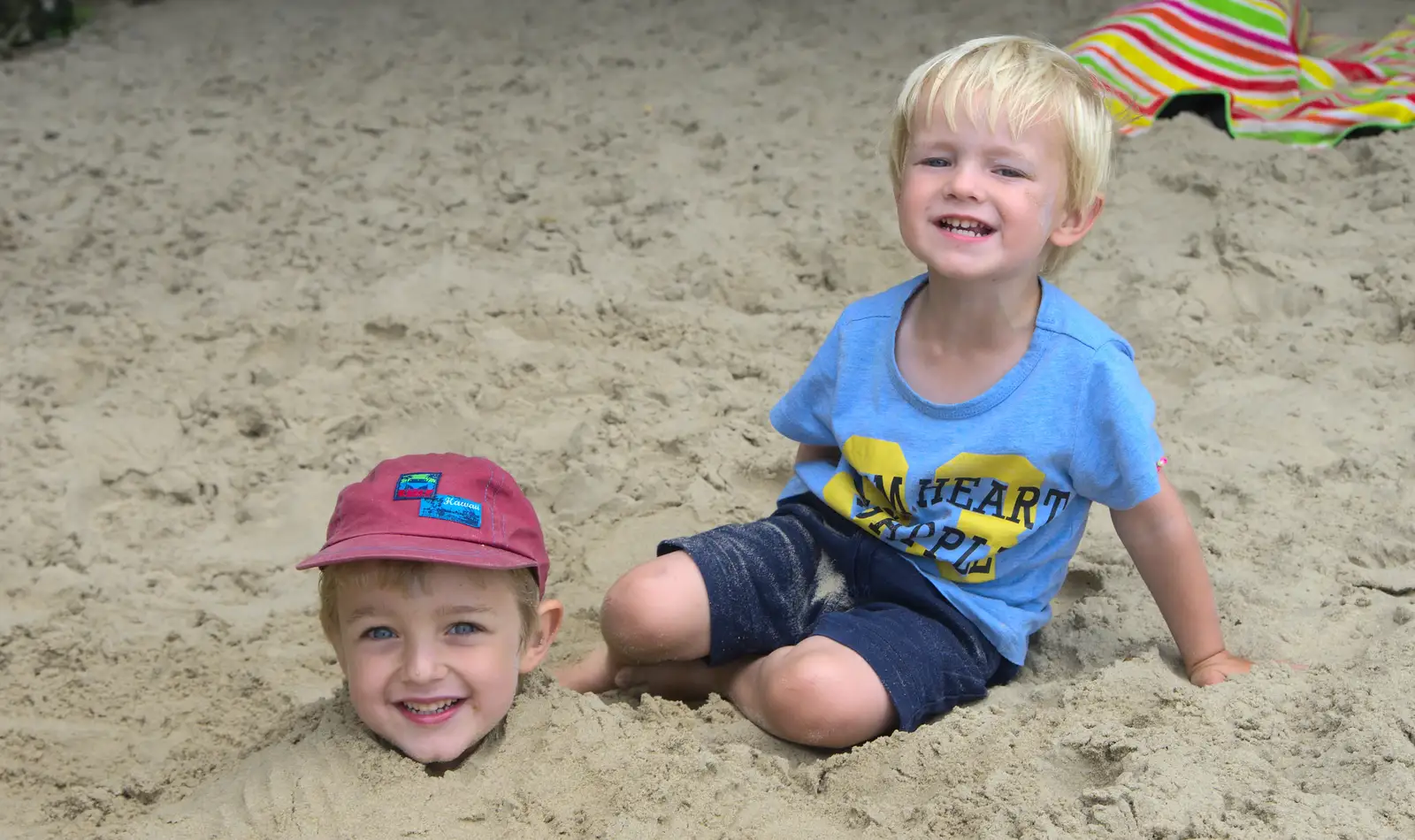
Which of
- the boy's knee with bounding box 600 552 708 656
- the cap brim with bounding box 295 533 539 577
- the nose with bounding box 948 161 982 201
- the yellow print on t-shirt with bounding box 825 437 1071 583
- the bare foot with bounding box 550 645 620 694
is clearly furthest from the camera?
the bare foot with bounding box 550 645 620 694

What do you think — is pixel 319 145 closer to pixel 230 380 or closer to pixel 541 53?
pixel 541 53

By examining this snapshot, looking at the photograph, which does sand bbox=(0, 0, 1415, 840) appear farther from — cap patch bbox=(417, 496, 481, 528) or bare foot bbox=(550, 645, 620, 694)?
cap patch bbox=(417, 496, 481, 528)

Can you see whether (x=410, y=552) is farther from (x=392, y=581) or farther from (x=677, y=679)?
(x=677, y=679)

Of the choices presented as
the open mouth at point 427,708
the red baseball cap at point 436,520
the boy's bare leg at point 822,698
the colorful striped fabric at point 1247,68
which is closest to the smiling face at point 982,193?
the boy's bare leg at point 822,698

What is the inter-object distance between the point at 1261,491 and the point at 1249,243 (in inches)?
42.2

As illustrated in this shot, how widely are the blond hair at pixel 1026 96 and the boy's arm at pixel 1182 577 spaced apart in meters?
0.45

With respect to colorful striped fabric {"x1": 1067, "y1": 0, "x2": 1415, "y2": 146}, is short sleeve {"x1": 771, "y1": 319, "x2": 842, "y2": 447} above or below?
below

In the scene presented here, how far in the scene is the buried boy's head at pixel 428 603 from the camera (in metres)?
1.86

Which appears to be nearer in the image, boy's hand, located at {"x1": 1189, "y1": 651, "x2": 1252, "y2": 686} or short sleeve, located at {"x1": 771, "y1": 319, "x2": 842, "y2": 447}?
boy's hand, located at {"x1": 1189, "y1": 651, "x2": 1252, "y2": 686}

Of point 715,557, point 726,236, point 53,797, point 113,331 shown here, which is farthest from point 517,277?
point 53,797

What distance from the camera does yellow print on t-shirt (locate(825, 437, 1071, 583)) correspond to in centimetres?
208

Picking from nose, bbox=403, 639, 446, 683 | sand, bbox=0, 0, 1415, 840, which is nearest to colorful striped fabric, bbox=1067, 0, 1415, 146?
sand, bbox=0, 0, 1415, 840

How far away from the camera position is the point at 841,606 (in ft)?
7.52

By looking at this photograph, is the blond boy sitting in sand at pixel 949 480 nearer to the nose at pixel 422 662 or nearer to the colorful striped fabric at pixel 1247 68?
the nose at pixel 422 662
